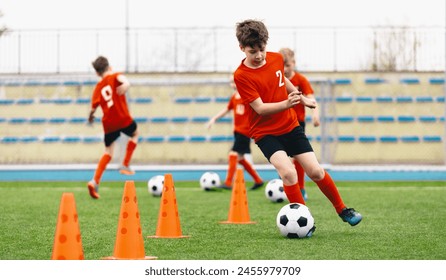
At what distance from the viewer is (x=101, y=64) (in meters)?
11.5

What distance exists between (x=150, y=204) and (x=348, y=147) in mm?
10939

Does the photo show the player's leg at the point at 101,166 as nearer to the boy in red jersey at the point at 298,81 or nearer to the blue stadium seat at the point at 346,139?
the boy in red jersey at the point at 298,81

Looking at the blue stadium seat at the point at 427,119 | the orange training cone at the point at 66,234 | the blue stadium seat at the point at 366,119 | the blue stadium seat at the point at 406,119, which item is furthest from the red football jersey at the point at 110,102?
the blue stadium seat at the point at 427,119

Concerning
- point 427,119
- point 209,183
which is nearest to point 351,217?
point 209,183

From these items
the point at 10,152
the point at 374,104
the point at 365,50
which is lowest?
the point at 10,152

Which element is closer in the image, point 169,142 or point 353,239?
point 353,239

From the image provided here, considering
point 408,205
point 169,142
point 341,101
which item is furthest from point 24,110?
point 408,205

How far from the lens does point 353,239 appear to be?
6426mm

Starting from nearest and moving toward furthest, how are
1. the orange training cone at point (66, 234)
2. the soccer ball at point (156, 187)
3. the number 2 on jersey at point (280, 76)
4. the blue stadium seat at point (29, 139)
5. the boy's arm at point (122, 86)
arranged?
1. the orange training cone at point (66, 234)
2. the number 2 on jersey at point (280, 76)
3. the boy's arm at point (122, 86)
4. the soccer ball at point (156, 187)
5. the blue stadium seat at point (29, 139)

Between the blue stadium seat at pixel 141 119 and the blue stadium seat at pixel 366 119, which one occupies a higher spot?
the blue stadium seat at pixel 366 119

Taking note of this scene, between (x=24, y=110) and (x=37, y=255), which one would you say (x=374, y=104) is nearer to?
(x=24, y=110)

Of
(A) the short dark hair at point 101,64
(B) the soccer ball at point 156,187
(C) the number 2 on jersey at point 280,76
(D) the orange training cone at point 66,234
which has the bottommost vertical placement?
(B) the soccer ball at point 156,187

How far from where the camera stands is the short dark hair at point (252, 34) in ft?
21.4

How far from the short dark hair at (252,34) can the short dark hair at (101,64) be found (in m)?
5.07
